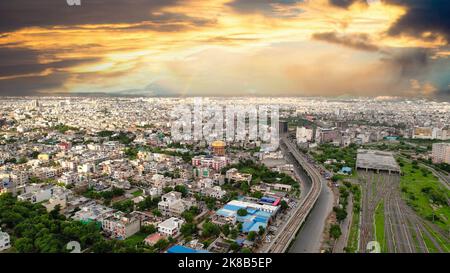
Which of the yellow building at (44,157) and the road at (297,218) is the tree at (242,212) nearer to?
the road at (297,218)

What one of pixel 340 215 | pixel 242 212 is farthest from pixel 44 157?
pixel 340 215

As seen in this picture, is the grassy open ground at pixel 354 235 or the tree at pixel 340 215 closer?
the grassy open ground at pixel 354 235

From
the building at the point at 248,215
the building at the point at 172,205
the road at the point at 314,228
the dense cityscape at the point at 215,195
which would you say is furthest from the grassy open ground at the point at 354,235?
the building at the point at 172,205

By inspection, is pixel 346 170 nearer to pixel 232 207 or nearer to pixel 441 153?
pixel 441 153

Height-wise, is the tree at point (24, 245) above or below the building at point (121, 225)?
above

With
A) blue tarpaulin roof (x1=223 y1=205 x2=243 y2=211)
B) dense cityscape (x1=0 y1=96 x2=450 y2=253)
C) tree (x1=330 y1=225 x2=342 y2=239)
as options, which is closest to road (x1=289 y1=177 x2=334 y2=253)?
dense cityscape (x1=0 y1=96 x2=450 y2=253)
